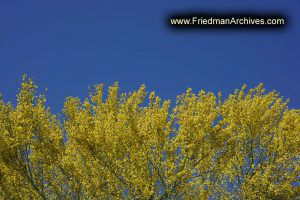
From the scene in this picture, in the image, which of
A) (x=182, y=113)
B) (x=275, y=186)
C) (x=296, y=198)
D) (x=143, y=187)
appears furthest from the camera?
(x=296, y=198)

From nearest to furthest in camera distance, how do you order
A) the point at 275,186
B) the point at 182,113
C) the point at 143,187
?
1. the point at 143,187
2. the point at 182,113
3. the point at 275,186

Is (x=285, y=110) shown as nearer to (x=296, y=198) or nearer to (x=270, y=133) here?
(x=270, y=133)

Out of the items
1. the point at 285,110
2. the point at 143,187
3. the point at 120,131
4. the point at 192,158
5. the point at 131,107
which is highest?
the point at 285,110

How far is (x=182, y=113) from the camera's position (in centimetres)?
1402

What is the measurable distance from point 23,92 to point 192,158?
6677 millimetres

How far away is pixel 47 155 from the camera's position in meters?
13.2

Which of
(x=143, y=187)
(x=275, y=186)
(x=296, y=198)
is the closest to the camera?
(x=143, y=187)

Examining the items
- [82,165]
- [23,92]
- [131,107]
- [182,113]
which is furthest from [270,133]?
[23,92]

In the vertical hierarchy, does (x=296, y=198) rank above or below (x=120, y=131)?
below

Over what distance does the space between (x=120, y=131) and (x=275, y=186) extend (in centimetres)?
795

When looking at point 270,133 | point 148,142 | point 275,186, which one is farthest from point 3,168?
point 270,133

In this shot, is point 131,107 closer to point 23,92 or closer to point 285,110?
point 23,92

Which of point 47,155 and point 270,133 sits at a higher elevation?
point 270,133

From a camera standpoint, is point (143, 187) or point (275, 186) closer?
point (143, 187)
